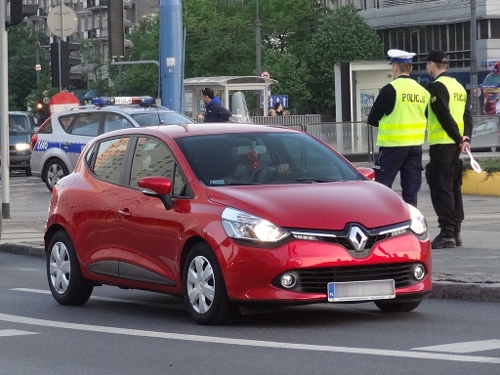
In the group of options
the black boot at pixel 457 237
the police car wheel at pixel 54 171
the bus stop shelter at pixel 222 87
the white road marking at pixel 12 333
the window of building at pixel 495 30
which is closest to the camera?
the white road marking at pixel 12 333

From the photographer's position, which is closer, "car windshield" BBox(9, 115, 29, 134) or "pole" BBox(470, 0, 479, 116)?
"car windshield" BBox(9, 115, 29, 134)

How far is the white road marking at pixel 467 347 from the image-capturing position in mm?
8297

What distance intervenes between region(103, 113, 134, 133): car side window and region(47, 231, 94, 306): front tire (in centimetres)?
1550

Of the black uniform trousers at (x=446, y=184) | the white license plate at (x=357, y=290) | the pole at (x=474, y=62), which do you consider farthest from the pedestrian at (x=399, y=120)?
the pole at (x=474, y=62)

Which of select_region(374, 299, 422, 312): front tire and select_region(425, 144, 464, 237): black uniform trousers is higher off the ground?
select_region(425, 144, 464, 237): black uniform trousers

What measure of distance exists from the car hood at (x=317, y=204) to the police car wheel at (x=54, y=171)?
19.8 metres

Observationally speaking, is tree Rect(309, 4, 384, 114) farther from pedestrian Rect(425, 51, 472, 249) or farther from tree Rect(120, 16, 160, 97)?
pedestrian Rect(425, 51, 472, 249)

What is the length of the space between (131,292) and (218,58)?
221ft

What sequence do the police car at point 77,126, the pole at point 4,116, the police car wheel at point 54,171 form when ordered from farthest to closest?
1. the police car wheel at point 54,171
2. the police car at point 77,126
3. the pole at point 4,116

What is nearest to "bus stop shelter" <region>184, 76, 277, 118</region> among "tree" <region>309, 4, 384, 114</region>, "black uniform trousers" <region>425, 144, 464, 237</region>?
"black uniform trousers" <region>425, 144, 464, 237</region>

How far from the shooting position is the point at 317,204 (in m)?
9.54

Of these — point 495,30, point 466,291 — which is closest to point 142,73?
point 495,30

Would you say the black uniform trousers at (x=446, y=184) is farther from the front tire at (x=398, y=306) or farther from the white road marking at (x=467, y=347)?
the white road marking at (x=467, y=347)

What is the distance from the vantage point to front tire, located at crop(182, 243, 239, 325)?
31.4ft
